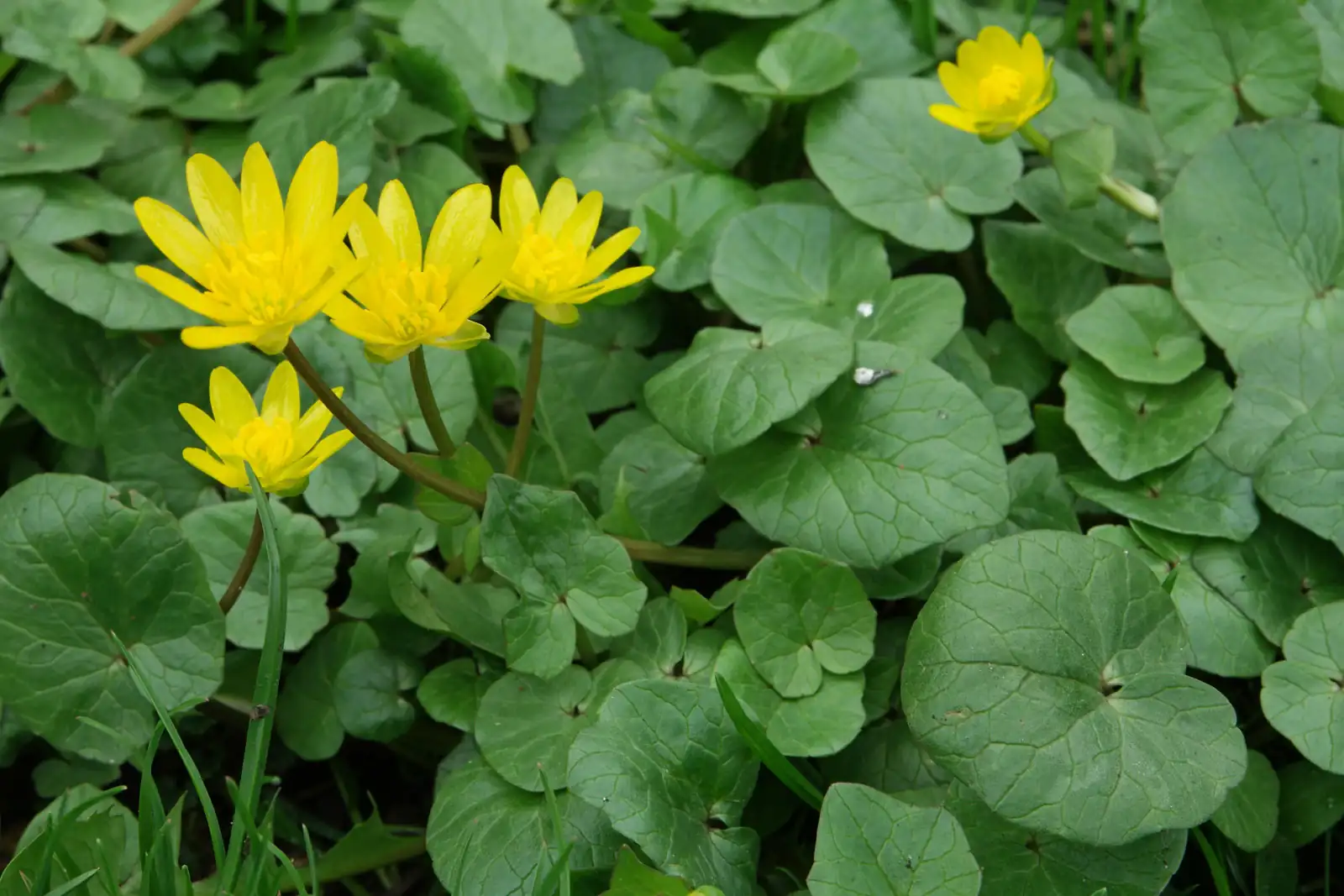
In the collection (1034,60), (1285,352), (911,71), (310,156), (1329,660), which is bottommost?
(1329,660)

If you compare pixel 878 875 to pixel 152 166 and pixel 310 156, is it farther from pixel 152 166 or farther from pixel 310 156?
pixel 152 166

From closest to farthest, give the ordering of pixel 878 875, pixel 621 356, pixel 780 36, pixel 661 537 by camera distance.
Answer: pixel 878 875
pixel 661 537
pixel 621 356
pixel 780 36

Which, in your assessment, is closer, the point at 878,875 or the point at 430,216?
the point at 878,875

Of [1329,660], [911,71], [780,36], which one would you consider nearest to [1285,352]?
[1329,660]

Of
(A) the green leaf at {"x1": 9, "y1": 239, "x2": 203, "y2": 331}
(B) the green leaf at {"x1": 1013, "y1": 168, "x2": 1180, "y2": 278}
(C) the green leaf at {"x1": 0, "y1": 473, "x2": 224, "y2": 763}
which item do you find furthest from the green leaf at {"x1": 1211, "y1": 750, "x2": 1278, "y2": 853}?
(A) the green leaf at {"x1": 9, "y1": 239, "x2": 203, "y2": 331}

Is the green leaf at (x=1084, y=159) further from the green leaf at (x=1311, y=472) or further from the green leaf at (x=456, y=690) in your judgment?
the green leaf at (x=456, y=690)

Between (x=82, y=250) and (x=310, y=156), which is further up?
(x=310, y=156)

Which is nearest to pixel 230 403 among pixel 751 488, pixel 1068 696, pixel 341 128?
pixel 751 488
